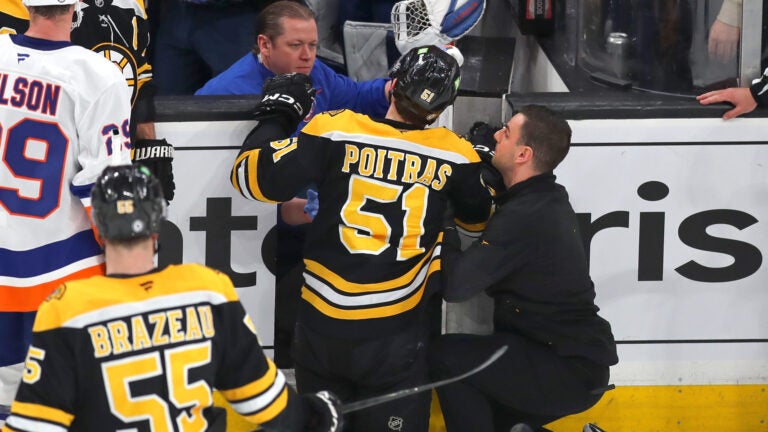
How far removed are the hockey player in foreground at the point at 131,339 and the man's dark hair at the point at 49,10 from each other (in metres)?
0.82

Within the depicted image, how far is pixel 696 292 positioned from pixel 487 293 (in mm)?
724

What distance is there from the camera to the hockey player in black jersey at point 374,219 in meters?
3.49

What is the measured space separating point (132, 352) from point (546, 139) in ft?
5.03

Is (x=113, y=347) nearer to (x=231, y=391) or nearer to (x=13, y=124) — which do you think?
(x=231, y=391)

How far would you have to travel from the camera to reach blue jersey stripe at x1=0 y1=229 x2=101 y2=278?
11.2 ft

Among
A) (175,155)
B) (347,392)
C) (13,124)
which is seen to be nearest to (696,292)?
(347,392)

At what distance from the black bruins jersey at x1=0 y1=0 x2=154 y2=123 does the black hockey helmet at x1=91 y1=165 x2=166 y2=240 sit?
1232 millimetres

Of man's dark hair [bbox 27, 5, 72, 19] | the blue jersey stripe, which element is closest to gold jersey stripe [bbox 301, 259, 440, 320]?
the blue jersey stripe

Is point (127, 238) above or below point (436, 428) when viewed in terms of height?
above

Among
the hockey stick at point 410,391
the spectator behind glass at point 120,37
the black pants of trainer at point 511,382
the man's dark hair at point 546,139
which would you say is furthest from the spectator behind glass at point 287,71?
the man's dark hair at point 546,139

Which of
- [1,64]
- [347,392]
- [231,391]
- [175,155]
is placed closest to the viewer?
[231,391]

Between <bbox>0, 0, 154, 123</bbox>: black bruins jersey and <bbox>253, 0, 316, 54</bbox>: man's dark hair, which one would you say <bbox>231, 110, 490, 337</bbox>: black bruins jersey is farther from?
<bbox>253, 0, 316, 54</bbox>: man's dark hair

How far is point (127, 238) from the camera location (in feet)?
8.30

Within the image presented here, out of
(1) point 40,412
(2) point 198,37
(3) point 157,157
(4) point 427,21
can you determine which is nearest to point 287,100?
(3) point 157,157
